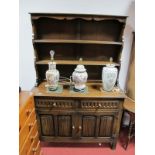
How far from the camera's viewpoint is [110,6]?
212 centimetres

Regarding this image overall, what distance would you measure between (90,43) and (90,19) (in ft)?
0.92

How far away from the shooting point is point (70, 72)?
2.29 m

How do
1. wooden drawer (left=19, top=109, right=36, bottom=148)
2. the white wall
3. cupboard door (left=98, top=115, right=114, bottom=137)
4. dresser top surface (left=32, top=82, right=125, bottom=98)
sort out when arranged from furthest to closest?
the white wall, cupboard door (left=98, top=115, right=114, bottom=137), dresser top surface (left=32, top=82, right=125, bottom=98), wooden drawer (left=19, top=109, right=36, bottom=148)

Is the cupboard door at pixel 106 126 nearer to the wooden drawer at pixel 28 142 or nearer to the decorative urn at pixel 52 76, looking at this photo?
the decorative urn at pixel 52 76

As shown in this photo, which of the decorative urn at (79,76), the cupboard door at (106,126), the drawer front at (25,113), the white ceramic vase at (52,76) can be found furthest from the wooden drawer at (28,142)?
the cupboard door at (106,126)

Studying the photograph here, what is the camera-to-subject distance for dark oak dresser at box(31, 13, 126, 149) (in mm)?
1919

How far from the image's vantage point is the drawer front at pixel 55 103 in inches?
75.1

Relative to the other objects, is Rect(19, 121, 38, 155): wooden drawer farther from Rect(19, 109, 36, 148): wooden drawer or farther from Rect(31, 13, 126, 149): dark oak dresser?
Rect(31, 13, 126, 149): dark oak dresser

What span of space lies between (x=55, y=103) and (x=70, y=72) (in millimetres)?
551

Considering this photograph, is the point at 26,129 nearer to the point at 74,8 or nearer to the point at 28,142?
the point at 28,142

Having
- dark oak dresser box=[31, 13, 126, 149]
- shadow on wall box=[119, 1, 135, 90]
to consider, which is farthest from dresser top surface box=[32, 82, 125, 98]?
shadow on wall box=[119, 1, 135, 90]

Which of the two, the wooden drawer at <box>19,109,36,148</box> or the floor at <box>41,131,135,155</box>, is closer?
the wooden drawer at <box>19,109,36,148</box>

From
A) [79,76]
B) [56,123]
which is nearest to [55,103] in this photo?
[56,123]

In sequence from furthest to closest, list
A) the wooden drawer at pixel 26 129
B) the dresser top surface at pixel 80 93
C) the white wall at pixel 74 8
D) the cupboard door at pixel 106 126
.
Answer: the white wall at pixel 74 8, the cupboard door at pixel 106 126, the dresser top surface at pixel 80 93, the wooden drawer at pixel 26 129
